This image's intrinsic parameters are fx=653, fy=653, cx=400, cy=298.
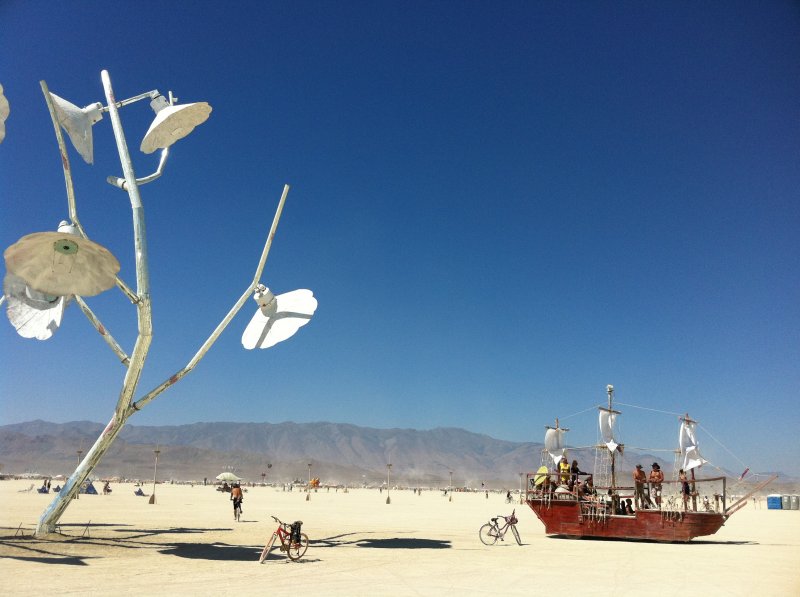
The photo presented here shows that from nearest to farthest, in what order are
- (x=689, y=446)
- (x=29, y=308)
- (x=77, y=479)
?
(x=29, y=308)
(x=77, y=479)
(x=689, y=446)

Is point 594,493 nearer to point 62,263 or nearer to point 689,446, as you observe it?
point 689,446

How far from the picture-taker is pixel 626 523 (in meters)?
26.0

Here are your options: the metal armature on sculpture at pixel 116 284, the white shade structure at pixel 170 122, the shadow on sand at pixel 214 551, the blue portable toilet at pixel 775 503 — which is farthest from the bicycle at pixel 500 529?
the blue portable toilet at pixel 775 503

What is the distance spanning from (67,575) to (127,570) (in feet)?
4.37

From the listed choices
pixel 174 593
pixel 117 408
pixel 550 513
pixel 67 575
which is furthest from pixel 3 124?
pixel 550 513

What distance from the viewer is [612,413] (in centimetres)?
3378

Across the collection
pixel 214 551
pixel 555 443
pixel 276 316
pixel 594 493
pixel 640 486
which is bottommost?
pixel 214 551

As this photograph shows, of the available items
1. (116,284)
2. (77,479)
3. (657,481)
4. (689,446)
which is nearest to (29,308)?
(116,284)

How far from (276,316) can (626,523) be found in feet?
53.0

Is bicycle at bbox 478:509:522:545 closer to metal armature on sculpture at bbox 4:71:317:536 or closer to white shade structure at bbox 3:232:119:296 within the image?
metal armature on sculpture at bbox 4:71:317:536

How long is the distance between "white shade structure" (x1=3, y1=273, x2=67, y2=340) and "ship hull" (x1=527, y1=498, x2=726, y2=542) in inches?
791

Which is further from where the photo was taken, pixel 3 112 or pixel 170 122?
pixel 170 122

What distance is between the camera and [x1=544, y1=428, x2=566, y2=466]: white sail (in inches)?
1484

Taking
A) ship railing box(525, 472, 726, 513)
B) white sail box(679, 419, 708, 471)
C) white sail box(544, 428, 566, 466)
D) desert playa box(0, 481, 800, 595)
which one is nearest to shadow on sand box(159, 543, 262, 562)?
desert playa box(0, 481, 800, 595)
